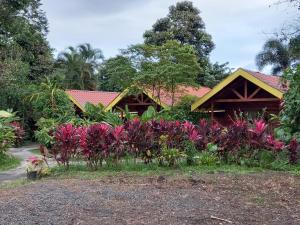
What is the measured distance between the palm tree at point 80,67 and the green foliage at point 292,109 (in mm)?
28274

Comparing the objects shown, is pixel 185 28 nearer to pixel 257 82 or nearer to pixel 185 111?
pixel 185 111

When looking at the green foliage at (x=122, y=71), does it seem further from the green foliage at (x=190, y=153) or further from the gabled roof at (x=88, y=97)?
the green foliage at (x=190, y=153)

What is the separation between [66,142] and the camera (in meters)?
10.2

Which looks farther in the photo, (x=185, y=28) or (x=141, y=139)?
(x=185, y=28)

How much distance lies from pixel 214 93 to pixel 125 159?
881cm

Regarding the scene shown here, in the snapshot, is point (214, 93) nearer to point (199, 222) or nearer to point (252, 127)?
point (252, 127)

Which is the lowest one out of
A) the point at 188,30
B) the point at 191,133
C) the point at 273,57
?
the point at 191,133

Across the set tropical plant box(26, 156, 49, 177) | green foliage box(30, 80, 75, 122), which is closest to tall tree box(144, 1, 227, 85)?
green foliage box(30, 80, 75, 122)

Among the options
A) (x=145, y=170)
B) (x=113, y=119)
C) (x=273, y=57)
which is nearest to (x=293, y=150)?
(x=145, y=170)

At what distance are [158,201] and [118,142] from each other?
4111mm

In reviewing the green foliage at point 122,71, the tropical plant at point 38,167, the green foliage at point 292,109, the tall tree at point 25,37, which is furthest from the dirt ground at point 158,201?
the tall tree at point 25,37

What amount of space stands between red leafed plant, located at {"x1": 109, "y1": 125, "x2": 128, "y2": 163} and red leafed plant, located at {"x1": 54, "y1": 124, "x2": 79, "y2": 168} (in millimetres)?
806

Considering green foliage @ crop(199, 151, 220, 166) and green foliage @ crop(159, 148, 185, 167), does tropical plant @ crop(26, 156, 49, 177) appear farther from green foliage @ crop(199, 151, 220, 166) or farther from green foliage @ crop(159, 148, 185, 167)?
green foliage @ crop(199, 151, 220, 166)

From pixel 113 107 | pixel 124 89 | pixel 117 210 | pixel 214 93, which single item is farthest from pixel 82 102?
pixel 117 210
